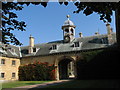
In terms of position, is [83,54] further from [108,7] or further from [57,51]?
[108,7]

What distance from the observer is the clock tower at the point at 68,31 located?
105 feet

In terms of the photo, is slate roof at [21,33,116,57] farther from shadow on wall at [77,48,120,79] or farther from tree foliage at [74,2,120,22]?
tree foliage at [74,2,120,22]

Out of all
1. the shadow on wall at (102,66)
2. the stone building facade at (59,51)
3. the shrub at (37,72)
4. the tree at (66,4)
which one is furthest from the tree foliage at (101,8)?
the shrub at (37,72)

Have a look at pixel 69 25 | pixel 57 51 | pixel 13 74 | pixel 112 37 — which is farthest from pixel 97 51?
pixel 13 74

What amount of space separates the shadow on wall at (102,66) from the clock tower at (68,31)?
6714 millimetres

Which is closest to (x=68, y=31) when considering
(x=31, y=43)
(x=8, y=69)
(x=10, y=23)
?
(x=31, y=43)

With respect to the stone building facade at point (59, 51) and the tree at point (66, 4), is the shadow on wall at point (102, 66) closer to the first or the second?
the stone building facade at point (59, 51)

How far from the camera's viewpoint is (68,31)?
34.1 metres

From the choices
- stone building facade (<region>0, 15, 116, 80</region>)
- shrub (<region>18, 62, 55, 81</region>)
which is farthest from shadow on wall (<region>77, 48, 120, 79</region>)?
shrub (<region>18, 62, 55, 81</region>)

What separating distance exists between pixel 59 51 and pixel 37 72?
223 inches

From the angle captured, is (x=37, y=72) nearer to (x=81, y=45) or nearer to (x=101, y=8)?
(x=81, y=45)

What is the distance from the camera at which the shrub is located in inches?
1173

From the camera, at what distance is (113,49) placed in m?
25.5

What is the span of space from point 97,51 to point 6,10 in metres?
21.9
